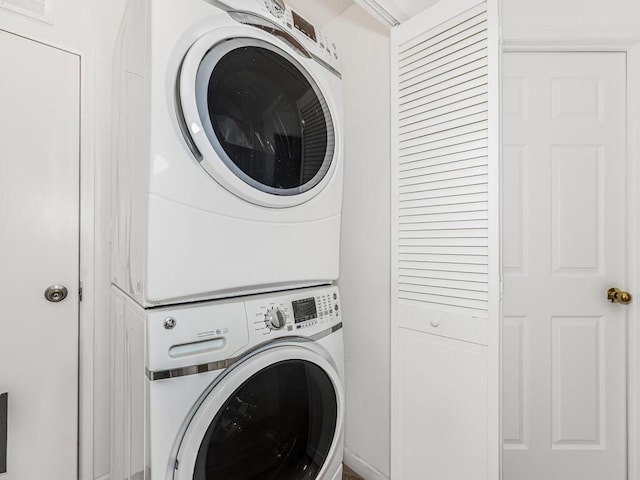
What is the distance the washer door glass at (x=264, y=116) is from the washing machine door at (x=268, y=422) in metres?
0.56

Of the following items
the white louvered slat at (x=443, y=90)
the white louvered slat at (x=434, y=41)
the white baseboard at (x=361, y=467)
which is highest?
the white louvered slat at (x=434, y=41)

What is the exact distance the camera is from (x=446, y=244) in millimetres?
1300

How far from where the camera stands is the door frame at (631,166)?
62.7 inches

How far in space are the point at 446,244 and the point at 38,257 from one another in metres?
1.60

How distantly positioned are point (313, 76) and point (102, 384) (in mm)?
1557

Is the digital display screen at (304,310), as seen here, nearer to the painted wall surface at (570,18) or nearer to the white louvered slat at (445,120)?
the white louvered slat at (445,120)

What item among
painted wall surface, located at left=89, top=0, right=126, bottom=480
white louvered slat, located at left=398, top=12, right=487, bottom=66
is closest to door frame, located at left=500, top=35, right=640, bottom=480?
white louvered slat, located at left=398, top=12, right=487, bottom=66

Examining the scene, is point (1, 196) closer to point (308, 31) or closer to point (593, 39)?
point (308, 31)

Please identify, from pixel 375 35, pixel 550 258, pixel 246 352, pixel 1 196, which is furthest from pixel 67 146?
pixel 550 258

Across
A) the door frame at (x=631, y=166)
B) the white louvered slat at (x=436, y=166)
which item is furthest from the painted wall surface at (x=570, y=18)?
the white louvered slat at (x=436, y=166)

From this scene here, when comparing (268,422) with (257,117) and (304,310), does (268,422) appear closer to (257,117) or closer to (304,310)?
(304,310)

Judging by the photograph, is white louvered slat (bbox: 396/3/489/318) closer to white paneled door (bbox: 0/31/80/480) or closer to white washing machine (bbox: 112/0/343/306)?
white washing machine (bbox: 112/0/343/306)

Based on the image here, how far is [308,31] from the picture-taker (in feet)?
4.21

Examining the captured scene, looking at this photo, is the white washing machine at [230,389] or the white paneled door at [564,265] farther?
the white paneled door at [564,265]
